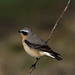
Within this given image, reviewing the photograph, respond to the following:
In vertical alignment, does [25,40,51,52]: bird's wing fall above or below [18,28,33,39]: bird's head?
below

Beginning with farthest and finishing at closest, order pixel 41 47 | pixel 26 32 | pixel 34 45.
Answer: pixel 26 32 → pixel 34 45 → pixel 41 47

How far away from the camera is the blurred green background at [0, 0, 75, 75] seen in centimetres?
1543

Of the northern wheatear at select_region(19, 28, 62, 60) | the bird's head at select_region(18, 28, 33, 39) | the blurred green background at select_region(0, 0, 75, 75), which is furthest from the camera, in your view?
the blurred green background at select_region(0, 0, 75, 75)

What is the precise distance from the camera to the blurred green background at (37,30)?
608 inches

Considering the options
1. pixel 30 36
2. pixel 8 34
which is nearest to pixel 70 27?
pixel 8 34

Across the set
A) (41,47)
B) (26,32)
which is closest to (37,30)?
(26,32)

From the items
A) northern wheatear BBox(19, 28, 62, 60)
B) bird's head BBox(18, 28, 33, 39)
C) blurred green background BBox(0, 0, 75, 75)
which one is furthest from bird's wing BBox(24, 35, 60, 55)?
blurred green background BBox(0, 0, 75, 75)

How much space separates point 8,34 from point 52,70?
351 centimetres

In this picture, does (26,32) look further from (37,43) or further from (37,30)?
(37,30)

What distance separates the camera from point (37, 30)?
1758 centimetres

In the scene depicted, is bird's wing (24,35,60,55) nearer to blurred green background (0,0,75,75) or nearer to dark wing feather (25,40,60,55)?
dark wing feather (25,40,60,55)

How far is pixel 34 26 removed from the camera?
1772 cm

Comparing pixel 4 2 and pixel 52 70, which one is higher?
pixel 4 2

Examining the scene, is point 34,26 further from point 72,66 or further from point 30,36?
point 30,36
